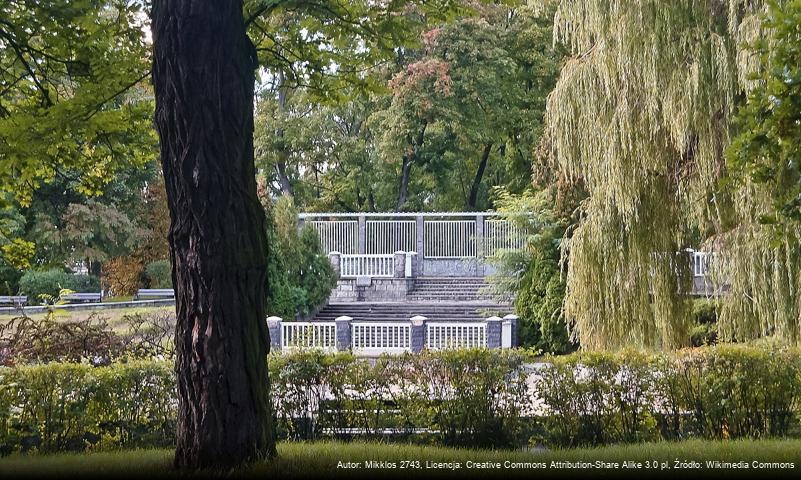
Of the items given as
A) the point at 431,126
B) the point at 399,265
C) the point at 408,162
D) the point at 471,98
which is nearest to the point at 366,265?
the point at 399,265

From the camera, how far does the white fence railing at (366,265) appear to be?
25.1 m

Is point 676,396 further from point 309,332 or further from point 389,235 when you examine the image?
point 389,235

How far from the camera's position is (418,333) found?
665 inches

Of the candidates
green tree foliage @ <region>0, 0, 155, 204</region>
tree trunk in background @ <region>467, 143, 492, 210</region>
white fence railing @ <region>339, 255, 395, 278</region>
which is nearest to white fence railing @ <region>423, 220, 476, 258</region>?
white fence railing @ <region>339, 255, 395, 278</region>

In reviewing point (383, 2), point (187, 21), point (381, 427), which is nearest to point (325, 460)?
point (381, 427)

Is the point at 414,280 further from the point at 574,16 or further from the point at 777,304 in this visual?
the point at 777,304

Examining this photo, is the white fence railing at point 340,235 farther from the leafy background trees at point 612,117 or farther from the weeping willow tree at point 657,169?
the weeping willow tree at point 657,169

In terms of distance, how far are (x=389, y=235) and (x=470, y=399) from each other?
66.4 feet

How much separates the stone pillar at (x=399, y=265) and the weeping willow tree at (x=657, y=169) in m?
14.7

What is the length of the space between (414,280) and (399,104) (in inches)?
234

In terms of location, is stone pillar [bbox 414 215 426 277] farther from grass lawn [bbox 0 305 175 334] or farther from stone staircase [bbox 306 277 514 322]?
grass lawn [bbox 0 305 175 334]

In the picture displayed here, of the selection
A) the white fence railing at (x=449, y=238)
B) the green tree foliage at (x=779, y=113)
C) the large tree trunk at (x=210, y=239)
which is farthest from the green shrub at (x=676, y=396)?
the white fence railing at (x=449, y=238)

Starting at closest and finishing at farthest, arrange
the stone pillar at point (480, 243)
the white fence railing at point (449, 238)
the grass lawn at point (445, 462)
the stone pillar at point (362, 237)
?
the grass lawn at point (445, 462), the stone pillar at point (480, 243), the white fence railing at point (449, 238), the stone pillar at point (362, 237)

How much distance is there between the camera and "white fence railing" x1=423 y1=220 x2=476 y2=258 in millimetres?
26453
